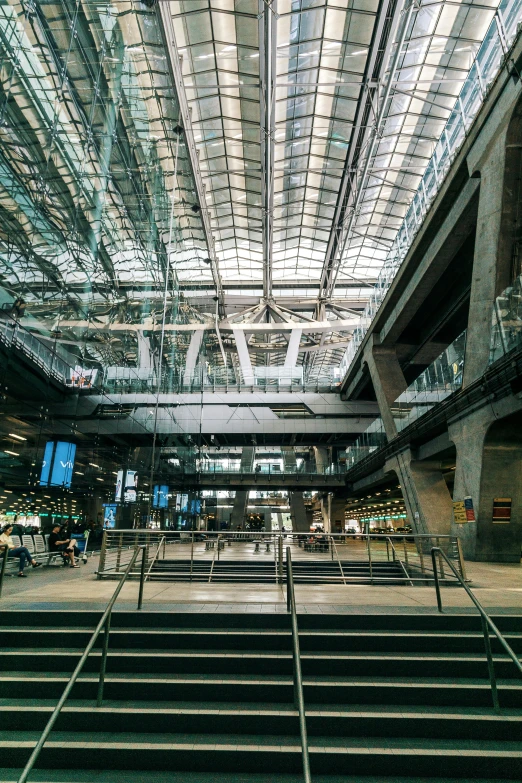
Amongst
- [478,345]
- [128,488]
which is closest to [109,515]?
[128,488]

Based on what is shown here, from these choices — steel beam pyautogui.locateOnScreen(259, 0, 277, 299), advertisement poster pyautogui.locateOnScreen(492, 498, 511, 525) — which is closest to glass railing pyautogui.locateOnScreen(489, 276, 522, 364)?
advertisement poster pyautogui.locateOnScreen(492, 498, 511, 525)

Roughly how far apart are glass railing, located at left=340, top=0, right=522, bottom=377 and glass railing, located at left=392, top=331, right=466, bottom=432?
6.61 meters

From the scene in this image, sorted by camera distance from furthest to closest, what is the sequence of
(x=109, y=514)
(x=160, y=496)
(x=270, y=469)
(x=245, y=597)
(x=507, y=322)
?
(x=270, y=469)
(x=160, y=496)
(x=109, y=514)
(x=507, y=322)
(x=245, y=597)

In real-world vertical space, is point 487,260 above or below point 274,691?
above

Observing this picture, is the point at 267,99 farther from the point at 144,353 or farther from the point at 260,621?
the point at 260,621

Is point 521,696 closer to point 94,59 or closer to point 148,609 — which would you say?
point 148,609

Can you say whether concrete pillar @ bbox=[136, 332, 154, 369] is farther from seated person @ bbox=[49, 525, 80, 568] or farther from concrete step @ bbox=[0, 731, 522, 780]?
concrete step @ bbox=[0, 731, 522, 780]

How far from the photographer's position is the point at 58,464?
13.3 meters

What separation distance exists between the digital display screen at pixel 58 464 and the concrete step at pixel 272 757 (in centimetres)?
953

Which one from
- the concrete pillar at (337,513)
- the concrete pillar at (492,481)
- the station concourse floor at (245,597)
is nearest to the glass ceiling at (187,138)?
the station concourse floor at (245,597)

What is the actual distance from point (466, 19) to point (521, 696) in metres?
27.5

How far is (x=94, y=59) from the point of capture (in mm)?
13922

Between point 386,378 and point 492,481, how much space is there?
1474 cm

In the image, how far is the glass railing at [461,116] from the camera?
13539 millimetres
